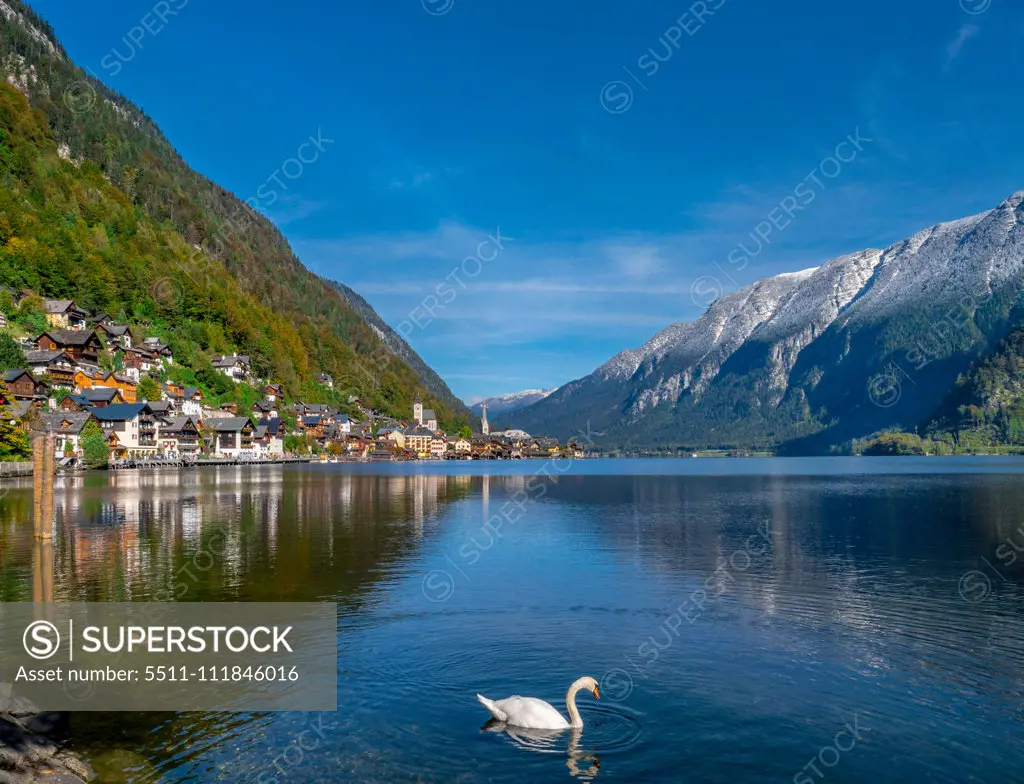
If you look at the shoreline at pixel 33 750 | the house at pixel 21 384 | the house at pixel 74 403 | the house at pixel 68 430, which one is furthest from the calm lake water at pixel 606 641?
the house at pixel 74 403

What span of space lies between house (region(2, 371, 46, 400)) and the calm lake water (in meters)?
75.9

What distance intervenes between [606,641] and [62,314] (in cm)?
16783

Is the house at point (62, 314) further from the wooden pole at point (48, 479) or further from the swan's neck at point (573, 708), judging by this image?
the swan's neck at point (573, 708)

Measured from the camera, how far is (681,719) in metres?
17.9

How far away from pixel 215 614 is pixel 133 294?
192834 mm

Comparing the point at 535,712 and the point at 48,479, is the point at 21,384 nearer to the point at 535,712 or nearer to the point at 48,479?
the point at 48,479

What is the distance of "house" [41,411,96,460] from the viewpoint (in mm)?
127988

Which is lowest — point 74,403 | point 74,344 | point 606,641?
point 606,641

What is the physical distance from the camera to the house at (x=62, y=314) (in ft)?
521

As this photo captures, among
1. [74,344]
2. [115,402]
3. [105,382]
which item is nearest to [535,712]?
[115,402]

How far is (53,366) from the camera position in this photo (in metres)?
142

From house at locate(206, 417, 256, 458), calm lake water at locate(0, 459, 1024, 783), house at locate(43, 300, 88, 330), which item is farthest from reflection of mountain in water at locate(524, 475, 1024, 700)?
house at locate(43, 300, 88, 330)

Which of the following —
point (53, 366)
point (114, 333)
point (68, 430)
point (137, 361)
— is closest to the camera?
point (68, 430)

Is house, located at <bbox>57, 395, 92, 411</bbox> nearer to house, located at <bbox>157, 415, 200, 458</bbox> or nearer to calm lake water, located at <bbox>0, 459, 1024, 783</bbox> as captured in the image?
house, located at <bbox>157, 415, 200, 458</bbox>
